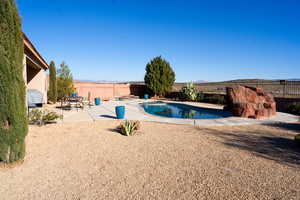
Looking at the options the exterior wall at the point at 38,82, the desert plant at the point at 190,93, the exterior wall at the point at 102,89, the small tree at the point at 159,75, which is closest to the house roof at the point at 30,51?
the exterior wall at the point at 38,82

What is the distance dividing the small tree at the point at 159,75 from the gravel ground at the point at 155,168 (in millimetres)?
15044

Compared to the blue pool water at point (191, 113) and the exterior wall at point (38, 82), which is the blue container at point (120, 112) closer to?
the blue pool water at point (191, 113)

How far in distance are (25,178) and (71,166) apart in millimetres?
753

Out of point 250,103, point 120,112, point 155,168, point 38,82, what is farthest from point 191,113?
point 38,82

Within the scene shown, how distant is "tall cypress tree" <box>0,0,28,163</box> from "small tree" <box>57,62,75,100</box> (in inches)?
533

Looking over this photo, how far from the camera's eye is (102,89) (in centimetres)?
2155

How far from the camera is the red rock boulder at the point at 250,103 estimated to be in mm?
8977

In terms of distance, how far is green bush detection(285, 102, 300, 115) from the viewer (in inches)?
413

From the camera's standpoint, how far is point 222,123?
756 centimetres

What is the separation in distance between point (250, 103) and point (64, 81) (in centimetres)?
1536

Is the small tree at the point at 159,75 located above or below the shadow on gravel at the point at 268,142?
above

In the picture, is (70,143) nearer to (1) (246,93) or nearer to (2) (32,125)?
(2) (32,125)

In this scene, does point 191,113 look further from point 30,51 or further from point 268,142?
point 30,51

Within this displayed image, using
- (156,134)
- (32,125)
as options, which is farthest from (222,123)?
(32,125)
